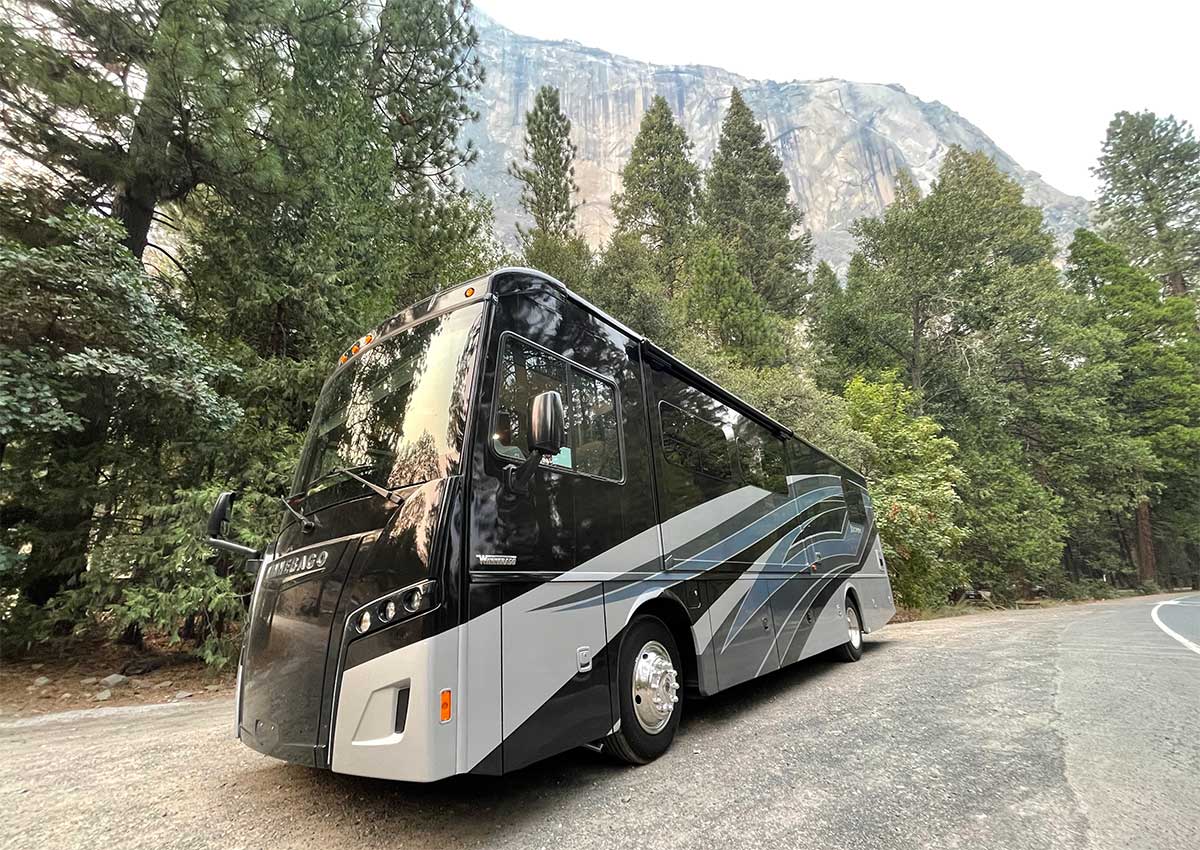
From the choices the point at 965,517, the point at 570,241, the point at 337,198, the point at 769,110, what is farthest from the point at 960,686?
the point at 769,110

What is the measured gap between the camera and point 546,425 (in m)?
2.68

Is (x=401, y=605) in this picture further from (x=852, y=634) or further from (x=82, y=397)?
(x=852, y=634)

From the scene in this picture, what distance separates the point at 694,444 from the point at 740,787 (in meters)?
2.43

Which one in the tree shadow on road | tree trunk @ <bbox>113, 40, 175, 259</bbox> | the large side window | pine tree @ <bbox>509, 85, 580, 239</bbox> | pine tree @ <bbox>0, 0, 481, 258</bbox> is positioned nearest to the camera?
the tree shadow on road

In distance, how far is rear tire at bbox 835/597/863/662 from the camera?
695cm

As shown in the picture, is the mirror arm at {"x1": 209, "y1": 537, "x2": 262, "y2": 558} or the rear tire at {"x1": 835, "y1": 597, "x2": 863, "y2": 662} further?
the rear tire at {"x1": 835, "y1": 597, "x2": 863, "y2": 662}

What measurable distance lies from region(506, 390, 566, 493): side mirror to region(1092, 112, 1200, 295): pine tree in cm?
4209

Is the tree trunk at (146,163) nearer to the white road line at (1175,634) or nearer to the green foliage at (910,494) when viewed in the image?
the white road line at (1175,634)

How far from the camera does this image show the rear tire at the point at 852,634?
22.8 ft


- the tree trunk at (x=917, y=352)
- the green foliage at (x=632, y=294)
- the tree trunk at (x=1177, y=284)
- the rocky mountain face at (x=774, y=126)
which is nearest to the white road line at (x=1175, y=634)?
the tree trunk at (x=917, y=352)

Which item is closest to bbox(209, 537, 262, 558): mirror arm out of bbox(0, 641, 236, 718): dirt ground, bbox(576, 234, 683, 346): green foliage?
bbox(0, 641, 236, 718): dirt ground

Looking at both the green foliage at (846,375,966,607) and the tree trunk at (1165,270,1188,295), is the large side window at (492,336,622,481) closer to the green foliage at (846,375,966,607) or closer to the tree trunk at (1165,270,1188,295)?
the green foliage at (846,375,966,607)

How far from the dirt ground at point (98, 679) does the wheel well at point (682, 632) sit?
5.68 m

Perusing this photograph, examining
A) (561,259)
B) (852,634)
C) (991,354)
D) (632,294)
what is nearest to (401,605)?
(852,634)
